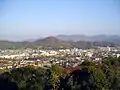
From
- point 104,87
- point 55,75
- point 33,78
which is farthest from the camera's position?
point 33,78

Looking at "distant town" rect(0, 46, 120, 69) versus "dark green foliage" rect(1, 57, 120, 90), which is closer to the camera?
"dark green foliage" rect(1, 57, 120, 90)

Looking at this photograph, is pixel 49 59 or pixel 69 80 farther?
pixel 49 59

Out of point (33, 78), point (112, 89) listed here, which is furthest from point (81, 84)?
point (33, 78)

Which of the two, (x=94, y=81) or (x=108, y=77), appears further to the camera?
(x=108, y=77)

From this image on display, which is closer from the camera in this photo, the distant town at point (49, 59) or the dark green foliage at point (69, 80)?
the dark green foliage at point (69, 80)

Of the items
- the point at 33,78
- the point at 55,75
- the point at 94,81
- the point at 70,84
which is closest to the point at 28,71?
the point at 33,78

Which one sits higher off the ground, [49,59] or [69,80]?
[69,80]

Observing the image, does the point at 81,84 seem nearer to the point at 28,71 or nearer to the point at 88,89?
the point at 88,89

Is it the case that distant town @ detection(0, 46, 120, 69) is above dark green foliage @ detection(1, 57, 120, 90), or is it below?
below

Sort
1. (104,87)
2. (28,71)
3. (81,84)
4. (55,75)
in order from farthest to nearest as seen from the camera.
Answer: (28,71)
(55,75)
(81,84)
(104,87)

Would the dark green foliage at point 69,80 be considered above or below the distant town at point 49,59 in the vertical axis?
above
